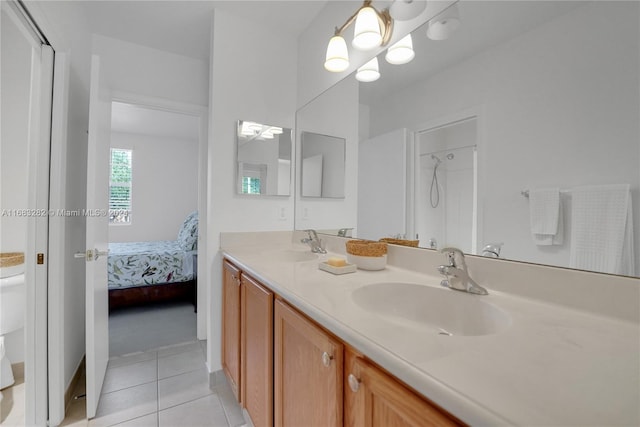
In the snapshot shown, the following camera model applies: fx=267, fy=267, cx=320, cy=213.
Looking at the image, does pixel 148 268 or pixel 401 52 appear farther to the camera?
pixel 148 268

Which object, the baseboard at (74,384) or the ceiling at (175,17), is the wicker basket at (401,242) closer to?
the ceiling at (175,17)

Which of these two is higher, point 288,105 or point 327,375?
point 288,105

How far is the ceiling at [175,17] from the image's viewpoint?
1.81 meters

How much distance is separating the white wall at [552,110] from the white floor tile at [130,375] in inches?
90.7

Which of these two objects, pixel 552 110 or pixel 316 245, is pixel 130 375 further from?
pixel 552 110

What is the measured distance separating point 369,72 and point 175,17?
1531 mm

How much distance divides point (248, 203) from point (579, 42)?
1.82 m

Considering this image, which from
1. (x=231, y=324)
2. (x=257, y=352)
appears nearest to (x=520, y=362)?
(x=257, y=352)

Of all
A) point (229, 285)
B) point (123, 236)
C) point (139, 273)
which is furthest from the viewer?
point (123, 236)

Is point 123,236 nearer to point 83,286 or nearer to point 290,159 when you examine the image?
point 83,286

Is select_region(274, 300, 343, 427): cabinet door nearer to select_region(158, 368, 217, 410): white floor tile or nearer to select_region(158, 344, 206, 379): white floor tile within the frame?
select_region(158, 368, 217, 410): white floor tile

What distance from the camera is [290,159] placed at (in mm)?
2209

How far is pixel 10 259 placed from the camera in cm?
160

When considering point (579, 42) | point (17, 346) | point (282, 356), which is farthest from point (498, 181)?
point (17, 346)
